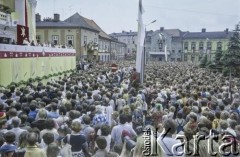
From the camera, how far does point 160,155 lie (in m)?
5.43

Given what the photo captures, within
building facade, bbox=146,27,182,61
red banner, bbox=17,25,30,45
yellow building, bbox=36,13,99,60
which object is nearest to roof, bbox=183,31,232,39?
building facade, bbox=146,27,182,61

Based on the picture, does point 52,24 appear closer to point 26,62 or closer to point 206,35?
point 26,62

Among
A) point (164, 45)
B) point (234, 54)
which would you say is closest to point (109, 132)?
point (234, 54)

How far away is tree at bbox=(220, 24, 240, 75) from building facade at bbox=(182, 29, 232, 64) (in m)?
74.6

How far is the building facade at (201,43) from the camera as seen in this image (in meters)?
107

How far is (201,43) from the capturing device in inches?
4348

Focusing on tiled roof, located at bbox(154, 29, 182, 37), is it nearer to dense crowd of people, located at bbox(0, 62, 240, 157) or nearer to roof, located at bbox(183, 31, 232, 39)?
roof, located at bbox(183, 31, 232, 39)

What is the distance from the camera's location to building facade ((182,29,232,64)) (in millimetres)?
107312

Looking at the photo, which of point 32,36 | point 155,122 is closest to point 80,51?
point 32,36

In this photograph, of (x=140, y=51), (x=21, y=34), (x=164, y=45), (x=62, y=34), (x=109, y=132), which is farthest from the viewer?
(x=164, y=45)

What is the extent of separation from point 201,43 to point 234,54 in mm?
82145

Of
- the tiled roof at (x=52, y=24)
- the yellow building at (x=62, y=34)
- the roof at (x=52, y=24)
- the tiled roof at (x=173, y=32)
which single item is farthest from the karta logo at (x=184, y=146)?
the tiled roof at (x=173, y=32)

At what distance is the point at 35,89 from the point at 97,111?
6.39 metres

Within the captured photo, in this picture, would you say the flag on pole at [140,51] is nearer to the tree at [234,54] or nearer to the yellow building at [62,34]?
the tree at [234,54]
